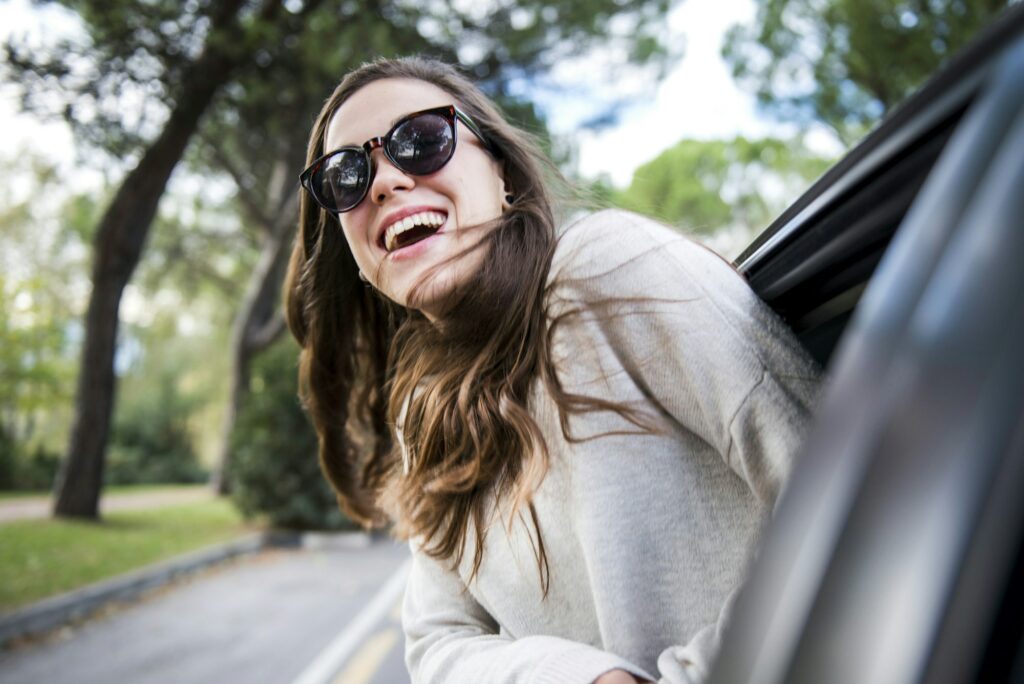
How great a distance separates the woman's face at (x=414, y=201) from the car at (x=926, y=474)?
1.13 m

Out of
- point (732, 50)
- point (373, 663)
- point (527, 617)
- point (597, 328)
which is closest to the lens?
point (597, 328)

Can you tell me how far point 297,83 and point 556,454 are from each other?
12641 millimetres

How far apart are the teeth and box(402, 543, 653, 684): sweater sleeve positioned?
2.23 ft

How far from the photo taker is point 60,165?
48.2ft

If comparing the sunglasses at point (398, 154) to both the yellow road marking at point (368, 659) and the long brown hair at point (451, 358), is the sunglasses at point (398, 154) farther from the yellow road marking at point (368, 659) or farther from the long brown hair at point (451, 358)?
the yellow road marking at point (368, 659)

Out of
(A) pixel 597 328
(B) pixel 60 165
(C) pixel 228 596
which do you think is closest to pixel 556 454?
(A) pixel 597 328

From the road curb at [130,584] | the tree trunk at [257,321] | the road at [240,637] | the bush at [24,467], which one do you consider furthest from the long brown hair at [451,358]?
the bush at [24,467]

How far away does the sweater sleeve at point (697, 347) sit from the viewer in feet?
4.01

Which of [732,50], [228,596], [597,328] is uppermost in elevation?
[732,50]

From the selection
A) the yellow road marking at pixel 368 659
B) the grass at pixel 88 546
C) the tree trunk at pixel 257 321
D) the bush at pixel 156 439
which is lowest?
the bush at pixel 156 439

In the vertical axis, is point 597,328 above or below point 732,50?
below

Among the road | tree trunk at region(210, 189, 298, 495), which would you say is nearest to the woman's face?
the road

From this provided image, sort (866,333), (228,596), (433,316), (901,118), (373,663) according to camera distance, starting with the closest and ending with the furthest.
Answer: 1. (866,333)
2. (901,118)
3. (433,316)
4. (373,663)
5. (228,596)

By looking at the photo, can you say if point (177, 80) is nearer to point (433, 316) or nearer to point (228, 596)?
point (228, 596)
